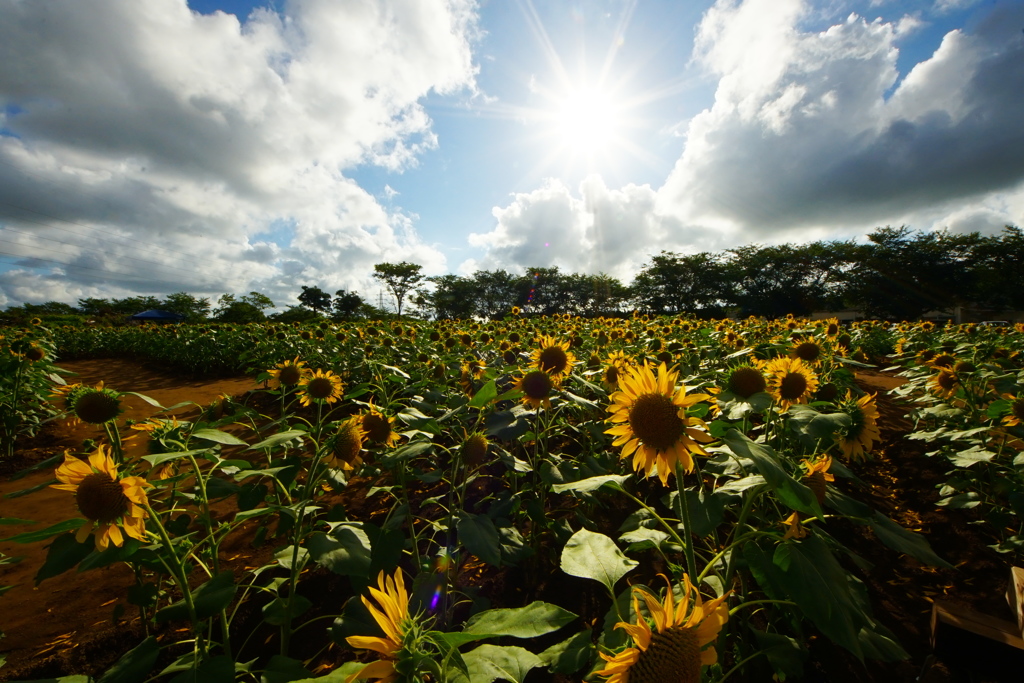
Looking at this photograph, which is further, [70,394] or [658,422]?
[70,394]

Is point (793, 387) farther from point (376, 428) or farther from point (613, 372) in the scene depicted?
point (376, 428)

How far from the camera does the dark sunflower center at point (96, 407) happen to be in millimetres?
1608

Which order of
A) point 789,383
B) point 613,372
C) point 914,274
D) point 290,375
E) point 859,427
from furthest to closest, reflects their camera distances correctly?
point 914,274 → point 613,372 → point 290,375 → point 789,383 → point 859,427

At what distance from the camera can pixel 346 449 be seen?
183 centimetres

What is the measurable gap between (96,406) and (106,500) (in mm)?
729

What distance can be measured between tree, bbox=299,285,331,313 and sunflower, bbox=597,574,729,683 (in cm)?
5491

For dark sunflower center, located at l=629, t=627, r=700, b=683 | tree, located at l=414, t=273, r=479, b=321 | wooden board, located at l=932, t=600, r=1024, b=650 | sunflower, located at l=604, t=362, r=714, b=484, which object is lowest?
wooden board, located at l=932, t=600, r=1024, b=650

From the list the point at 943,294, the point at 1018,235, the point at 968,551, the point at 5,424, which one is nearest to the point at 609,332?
the point at 968,551

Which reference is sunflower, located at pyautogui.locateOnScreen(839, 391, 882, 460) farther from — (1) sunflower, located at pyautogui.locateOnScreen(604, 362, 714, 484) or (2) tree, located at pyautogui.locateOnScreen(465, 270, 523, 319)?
(2) tree, located at pyautogui.locateOnScreen(465, 270, 523, 319)

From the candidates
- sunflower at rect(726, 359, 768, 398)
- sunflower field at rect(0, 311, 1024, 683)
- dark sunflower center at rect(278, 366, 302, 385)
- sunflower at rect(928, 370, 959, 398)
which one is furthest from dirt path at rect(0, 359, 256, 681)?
sunflower at rect(928, 370, 959, 398)

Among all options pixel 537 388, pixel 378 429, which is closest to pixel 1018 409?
pixel 537 388

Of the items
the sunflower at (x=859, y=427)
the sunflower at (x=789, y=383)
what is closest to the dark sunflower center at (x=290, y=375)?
the sunflower at (x=789, y=383)

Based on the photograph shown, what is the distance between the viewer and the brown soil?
1688 mm

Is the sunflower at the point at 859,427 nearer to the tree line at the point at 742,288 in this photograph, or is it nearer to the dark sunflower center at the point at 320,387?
the dark sunflower center at the point at 320,387
